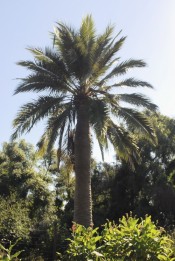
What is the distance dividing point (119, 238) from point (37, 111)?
40.9 feet

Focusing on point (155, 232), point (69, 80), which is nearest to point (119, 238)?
point (155, 232)

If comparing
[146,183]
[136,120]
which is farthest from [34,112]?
[146,183]

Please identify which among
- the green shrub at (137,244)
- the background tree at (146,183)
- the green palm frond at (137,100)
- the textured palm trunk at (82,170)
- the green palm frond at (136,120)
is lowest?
the green shrub at (137,244)

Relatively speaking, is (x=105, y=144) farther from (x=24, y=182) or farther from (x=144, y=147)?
(x=24, y=182)

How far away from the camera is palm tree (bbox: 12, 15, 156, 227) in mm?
16188

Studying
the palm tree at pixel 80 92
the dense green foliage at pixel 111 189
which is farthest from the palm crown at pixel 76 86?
the dense green foliage at pixel 111 189

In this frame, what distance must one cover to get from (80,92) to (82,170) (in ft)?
11.1

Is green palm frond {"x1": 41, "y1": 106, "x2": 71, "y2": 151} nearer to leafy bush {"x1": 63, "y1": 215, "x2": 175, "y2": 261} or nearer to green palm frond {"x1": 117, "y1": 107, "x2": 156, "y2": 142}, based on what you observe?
green palm frond {"x1": 117, "y1": 107, "x2": 156, "y2": 142}

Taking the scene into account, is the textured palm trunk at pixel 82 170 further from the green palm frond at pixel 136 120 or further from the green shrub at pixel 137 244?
the green shrub at pixel 137 244

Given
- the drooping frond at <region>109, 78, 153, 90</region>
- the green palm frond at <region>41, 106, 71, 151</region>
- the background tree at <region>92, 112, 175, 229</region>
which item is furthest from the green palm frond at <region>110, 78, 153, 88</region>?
the background tree at <region>92, 112, 175, 229</region>

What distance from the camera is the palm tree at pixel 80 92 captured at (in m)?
16.2

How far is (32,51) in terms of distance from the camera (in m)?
16.8

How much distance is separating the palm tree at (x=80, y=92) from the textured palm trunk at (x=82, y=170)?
0.04 meters

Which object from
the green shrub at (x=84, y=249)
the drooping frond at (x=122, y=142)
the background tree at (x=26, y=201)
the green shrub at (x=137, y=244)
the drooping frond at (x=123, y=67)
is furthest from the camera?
the background tree at (x=26, y=201)
